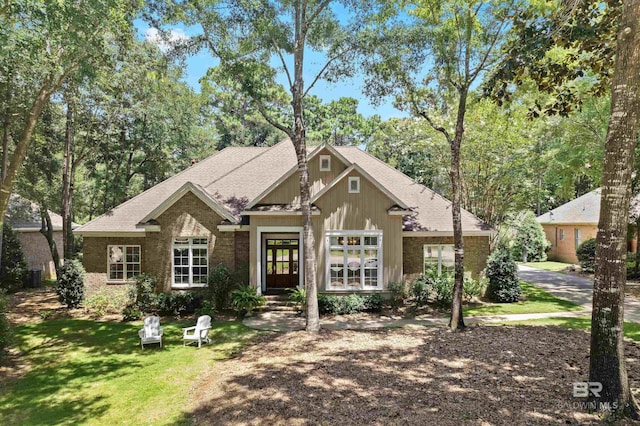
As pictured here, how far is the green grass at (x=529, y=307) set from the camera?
49.6ft

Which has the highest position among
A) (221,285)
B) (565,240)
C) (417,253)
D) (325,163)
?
(325,163)

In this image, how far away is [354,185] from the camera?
16.0 meters

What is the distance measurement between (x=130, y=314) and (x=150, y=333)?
3839 millimetres

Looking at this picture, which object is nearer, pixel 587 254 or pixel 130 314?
pixel 130 314

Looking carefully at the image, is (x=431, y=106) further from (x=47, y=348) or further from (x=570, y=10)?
(x=47, y=348)

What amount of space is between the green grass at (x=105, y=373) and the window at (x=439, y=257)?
29.7ft

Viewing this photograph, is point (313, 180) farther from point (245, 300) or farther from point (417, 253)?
point (245, 300)

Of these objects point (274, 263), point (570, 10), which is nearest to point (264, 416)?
point (570, 10)

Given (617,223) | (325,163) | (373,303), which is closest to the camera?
(617,223)

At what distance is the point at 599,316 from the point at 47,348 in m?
14.3

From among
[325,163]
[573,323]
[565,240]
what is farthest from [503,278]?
[565,240]

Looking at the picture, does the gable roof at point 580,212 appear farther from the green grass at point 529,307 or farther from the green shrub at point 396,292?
the green shrub at point 396,292

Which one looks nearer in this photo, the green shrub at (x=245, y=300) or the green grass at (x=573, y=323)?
the green grass at (x=573, y=323)

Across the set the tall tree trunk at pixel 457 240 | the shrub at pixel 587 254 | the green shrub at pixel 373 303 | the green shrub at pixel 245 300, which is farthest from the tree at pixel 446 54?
the shrub at pixel 587 254
